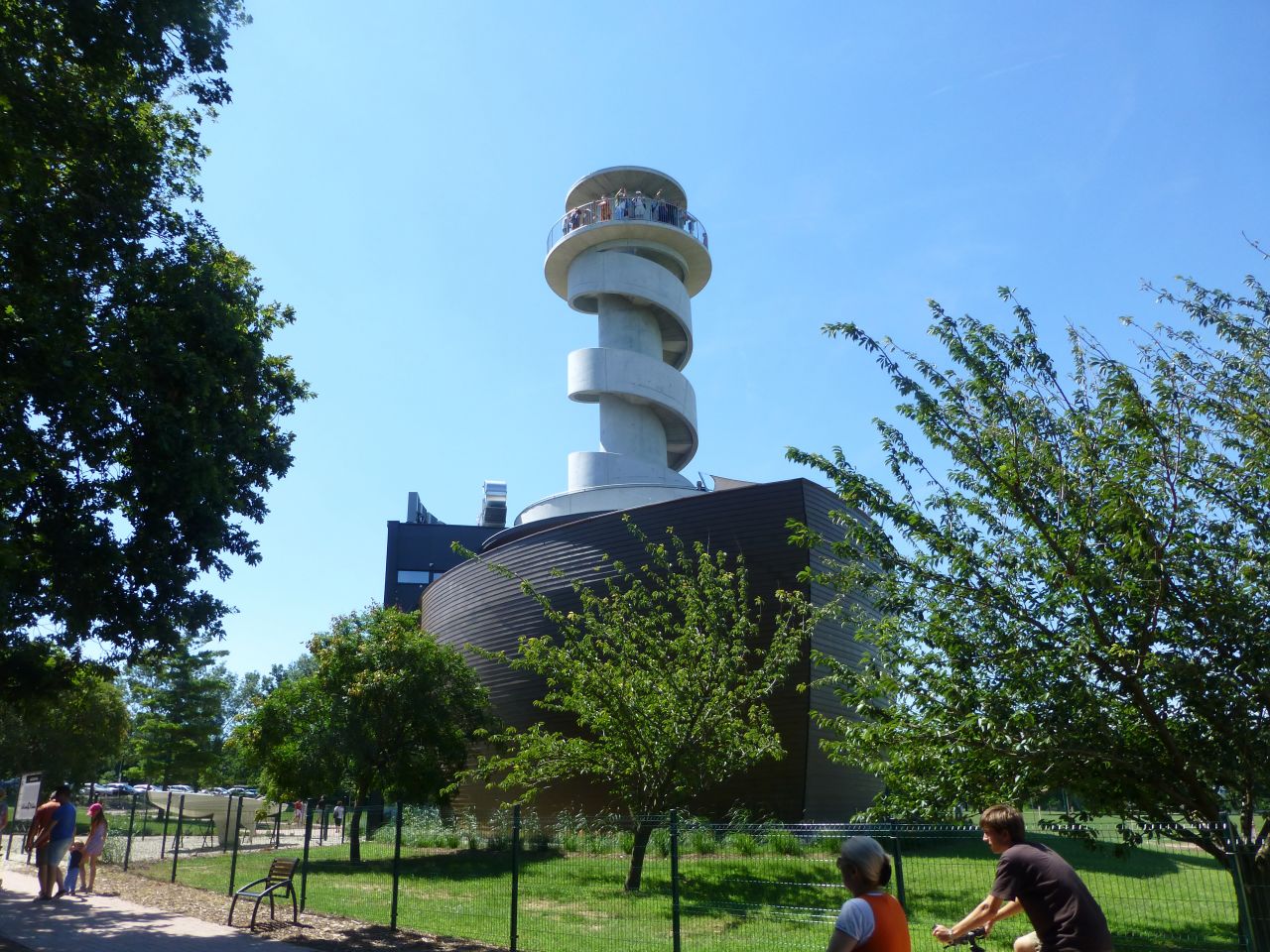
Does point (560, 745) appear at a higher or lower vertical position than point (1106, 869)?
higher

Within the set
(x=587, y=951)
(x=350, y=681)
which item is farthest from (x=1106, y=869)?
(x=350, y=681)

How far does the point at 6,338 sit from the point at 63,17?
152 inches

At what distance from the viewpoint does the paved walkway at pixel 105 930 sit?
10648 millimetres

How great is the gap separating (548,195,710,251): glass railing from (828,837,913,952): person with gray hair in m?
32.0

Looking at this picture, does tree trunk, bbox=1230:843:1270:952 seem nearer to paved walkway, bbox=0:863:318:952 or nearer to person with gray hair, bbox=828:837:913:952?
person with gray hair, bbox=828:837:913:952

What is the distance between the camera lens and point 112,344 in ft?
37.8

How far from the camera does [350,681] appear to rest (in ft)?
74.7

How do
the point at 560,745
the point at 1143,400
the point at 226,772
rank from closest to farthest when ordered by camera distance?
the point at 1143,400
the point at 560,745
the point at 226,772

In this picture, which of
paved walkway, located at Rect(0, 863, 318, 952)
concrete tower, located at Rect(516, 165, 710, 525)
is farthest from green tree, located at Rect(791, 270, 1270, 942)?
concrete tower, located at Rect(516, 165, 710, 525)

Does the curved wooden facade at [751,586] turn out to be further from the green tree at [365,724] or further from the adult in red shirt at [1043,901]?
the adult in red shirt at [1043,901]

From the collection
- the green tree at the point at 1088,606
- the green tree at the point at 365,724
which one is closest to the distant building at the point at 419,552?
the green tree at the point at 365,724

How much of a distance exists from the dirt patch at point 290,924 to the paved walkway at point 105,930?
321 millimetres

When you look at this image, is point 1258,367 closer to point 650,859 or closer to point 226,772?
point 650,859

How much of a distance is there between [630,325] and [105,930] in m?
25.4
